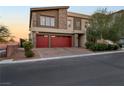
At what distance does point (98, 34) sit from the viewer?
24859 mm

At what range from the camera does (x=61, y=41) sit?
2738 cm

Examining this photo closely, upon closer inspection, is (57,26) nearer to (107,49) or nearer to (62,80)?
(107,49)

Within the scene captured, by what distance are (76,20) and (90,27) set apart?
424 centimetres

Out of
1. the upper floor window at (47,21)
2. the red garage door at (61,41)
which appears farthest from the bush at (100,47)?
the upper floor window at (47,21)

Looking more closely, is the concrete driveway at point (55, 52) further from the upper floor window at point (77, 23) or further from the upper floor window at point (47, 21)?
the upper floor window at point (77, 23)

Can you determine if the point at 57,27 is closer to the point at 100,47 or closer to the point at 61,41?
the point at 61,41

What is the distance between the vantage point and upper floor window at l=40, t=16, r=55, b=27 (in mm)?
26641

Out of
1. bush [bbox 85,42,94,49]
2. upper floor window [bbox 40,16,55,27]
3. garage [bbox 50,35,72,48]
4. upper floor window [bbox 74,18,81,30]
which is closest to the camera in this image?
bush [bbox 85,42,94,49]

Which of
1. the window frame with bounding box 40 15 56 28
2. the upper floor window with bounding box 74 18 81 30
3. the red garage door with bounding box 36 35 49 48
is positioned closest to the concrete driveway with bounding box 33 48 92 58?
the red garage door with bounding box 36 35 49 48

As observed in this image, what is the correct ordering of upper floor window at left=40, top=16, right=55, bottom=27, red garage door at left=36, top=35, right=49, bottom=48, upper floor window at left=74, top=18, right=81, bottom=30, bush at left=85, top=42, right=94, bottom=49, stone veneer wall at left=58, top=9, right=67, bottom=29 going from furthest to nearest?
upper floor window at left=74, top=18, right=81, bottom=30, stone veneer wall at left=58, top=9, right=67, bottom=29, upper floor window at left=40, top=16, right=55, bottom=27, red garage door at left=36, top=35, right=49, bottom=48, bush at left=85, top=42, right=94, bottom=49

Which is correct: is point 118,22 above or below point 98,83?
above

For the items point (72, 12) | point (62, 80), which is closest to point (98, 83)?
point (62, 80)

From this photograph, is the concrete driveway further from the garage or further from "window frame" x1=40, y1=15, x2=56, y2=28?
"window frame" x1=40, y1=15, x2=56, y2=28

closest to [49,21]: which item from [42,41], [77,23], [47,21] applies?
[47,21]
